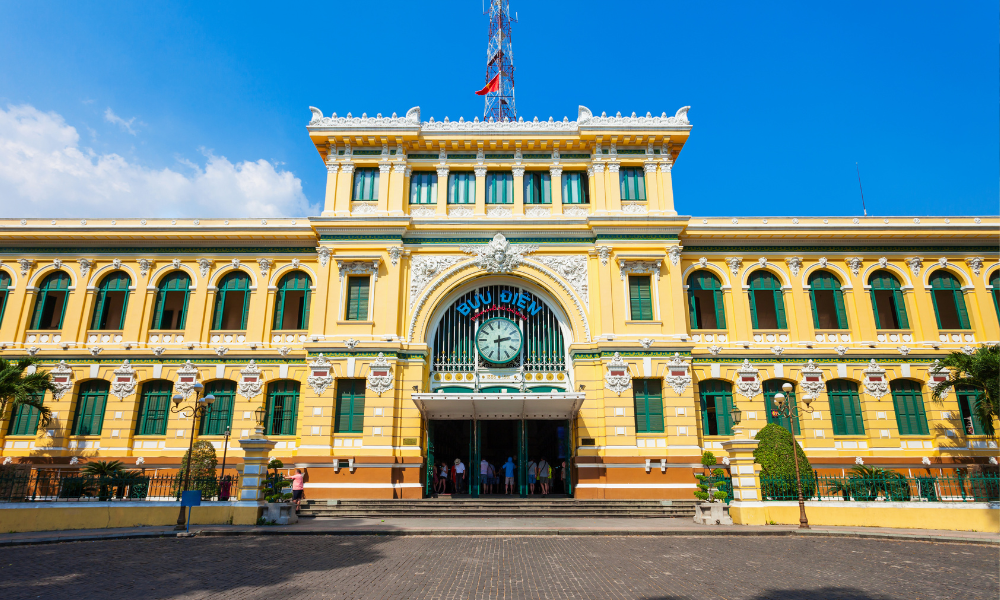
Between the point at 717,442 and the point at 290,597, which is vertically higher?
the point at 717,442

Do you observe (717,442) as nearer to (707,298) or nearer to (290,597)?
(707,298)

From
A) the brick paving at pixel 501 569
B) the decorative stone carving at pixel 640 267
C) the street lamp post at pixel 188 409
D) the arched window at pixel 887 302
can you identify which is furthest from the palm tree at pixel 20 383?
the arched window at pixel 887 302

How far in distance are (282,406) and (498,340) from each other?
34.0ft

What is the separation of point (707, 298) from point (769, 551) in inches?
618

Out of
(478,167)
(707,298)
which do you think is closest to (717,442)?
(707,298)

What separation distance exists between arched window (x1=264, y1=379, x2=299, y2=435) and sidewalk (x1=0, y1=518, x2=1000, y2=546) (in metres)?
8.07

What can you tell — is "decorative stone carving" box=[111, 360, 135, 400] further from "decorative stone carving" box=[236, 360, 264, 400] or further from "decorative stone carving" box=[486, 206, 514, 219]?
"decorative stone carving" box=[486, 206, 514, 219]

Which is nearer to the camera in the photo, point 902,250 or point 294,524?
point 294,524

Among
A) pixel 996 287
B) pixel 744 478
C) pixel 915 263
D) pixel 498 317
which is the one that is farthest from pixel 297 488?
pixel 996 287

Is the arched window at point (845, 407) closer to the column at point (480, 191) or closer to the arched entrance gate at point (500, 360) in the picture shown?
the arched entrance gate at point (500, 360)

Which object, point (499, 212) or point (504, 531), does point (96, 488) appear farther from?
point (499, 212)

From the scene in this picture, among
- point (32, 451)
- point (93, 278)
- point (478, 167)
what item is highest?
point (478, 167)

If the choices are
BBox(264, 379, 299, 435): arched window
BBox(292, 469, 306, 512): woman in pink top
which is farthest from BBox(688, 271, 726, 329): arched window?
BBox(264, 379, 299, 435): arched window

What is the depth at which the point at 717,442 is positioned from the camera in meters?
25.7
